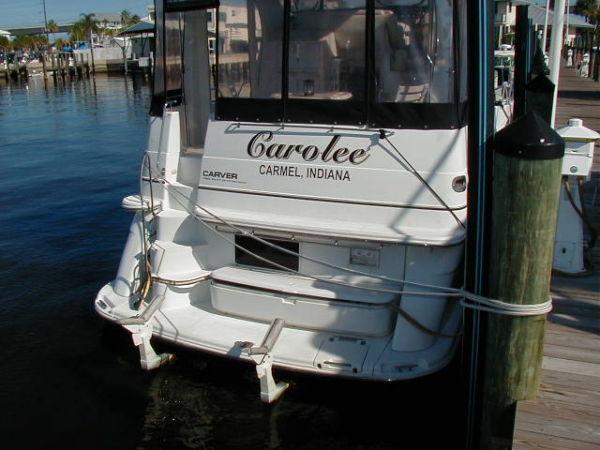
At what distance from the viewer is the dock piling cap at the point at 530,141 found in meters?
3.65

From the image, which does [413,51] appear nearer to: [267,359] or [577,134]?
[577,134]

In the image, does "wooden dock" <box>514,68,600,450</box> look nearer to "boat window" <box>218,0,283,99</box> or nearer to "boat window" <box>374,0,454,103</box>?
"boat window" <box>374,0,454,103</box>

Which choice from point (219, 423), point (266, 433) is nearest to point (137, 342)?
point (219, 423)

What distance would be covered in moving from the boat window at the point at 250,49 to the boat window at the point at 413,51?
0.95 m

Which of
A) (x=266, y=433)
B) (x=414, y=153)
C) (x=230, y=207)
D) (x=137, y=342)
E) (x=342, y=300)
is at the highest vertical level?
(x=414, y=153)

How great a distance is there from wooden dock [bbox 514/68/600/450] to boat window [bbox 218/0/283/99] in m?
3.00

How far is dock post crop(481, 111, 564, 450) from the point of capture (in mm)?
3699

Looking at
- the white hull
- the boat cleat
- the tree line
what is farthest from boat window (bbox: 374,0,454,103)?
the tree line

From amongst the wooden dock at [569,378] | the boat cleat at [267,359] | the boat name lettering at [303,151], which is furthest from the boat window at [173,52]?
the wooden dock at [569,378]

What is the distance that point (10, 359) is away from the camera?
6.70 metres

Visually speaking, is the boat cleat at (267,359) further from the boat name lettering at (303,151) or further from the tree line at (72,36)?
the tree line at (72,36)

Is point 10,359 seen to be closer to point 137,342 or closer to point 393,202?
point 137,342

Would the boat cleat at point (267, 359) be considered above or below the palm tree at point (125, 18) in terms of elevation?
below

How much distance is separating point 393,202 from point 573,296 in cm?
166
